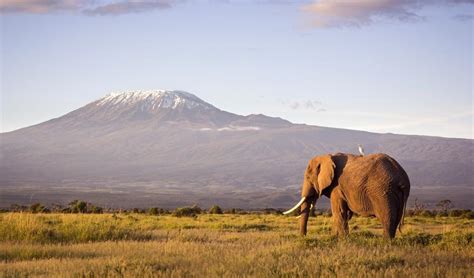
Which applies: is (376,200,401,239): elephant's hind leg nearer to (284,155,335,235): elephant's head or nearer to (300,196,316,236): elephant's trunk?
(284,155,335,235): elephant's head

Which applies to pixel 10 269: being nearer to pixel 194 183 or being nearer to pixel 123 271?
pixel 123 271

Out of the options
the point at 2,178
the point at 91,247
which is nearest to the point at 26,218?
the point at 91,247

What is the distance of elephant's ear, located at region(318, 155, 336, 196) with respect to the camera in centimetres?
1903

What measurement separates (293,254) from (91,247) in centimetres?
466

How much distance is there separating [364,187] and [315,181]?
2626 millimetres

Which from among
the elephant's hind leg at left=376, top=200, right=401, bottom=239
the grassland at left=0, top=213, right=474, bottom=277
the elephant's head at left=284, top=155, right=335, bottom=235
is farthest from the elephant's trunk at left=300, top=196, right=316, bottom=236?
the elephant's hind leg at left=376, top=200, right=401, bottom=239

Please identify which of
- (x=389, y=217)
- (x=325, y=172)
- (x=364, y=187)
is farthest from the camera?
(x=325, y=172)

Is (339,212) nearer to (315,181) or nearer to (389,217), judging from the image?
(315,181)

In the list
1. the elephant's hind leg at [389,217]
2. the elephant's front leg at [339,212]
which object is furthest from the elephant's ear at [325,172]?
the elephant's hind leg at [389,217]

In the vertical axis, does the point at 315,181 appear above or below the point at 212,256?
above

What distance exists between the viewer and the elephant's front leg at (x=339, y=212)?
18.5 m

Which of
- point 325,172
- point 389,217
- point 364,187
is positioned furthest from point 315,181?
point 389,217

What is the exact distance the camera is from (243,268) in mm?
11500

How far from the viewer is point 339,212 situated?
18734mm
